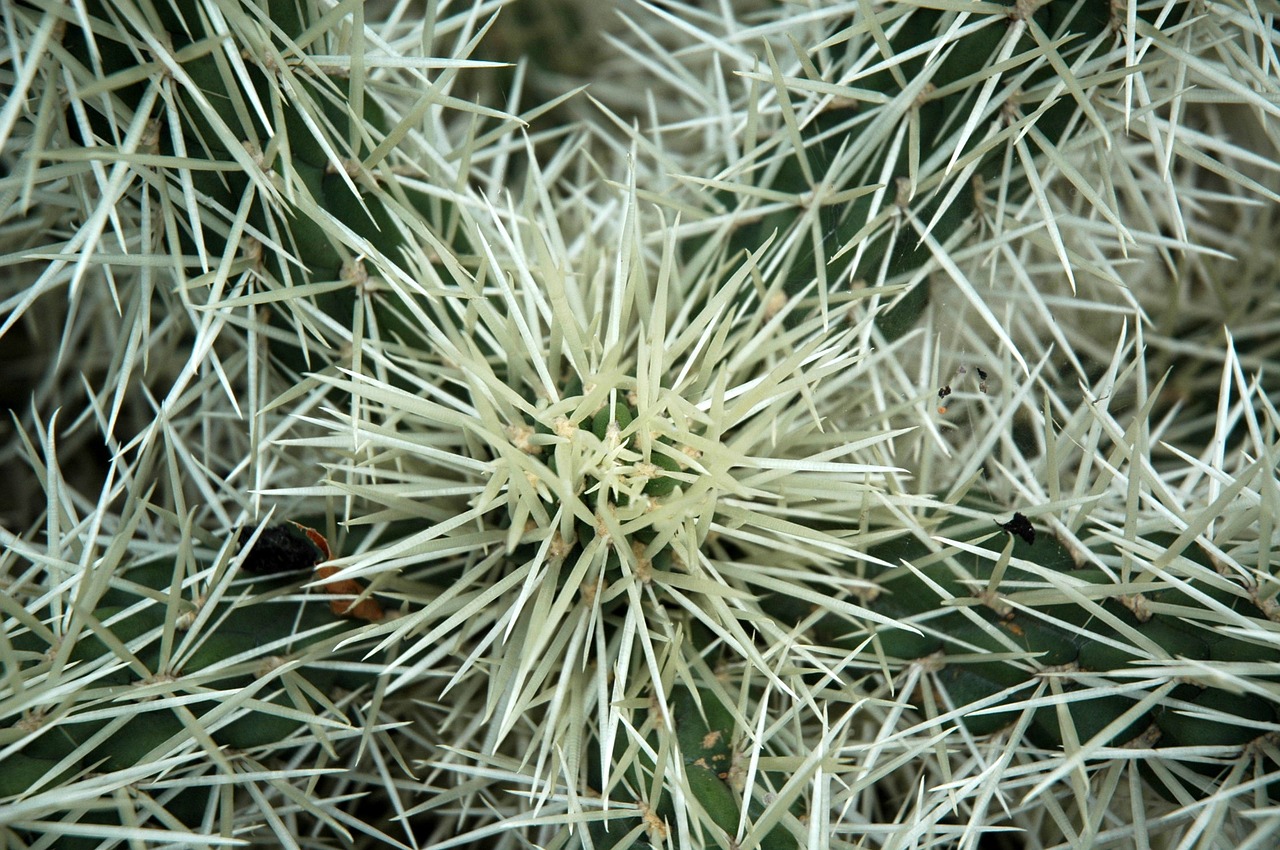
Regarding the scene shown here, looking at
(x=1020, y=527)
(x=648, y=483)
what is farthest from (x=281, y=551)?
(x=1020, y=527)

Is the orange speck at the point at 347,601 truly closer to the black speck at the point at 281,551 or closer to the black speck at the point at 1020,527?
the black speck at the point at 281,551

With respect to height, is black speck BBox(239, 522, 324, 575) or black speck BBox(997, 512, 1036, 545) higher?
black speck BBox(239, 522, 324, 575)

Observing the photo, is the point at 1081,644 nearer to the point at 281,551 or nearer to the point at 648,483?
the point at 648,483

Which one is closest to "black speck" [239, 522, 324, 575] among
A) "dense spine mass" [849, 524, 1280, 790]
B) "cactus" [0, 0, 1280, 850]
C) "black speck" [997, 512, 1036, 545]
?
"cactus" [0, 0, 1280, 850]

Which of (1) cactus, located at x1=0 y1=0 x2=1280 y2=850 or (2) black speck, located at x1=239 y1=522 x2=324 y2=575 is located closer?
(1) cactus, located at x1=0 y1=0 x2=1280 y2=850

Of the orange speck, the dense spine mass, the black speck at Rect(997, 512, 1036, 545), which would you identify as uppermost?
the orange speck

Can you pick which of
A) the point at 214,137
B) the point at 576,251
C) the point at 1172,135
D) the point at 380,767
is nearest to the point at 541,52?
the point at 576,251

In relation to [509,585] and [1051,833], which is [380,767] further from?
[1051,833]

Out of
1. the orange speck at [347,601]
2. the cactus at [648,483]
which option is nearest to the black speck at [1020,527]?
the cactus at [648,483]

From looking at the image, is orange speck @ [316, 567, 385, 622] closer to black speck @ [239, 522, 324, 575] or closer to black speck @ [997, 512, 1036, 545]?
black speck @ [239, 522, 324, 575]
